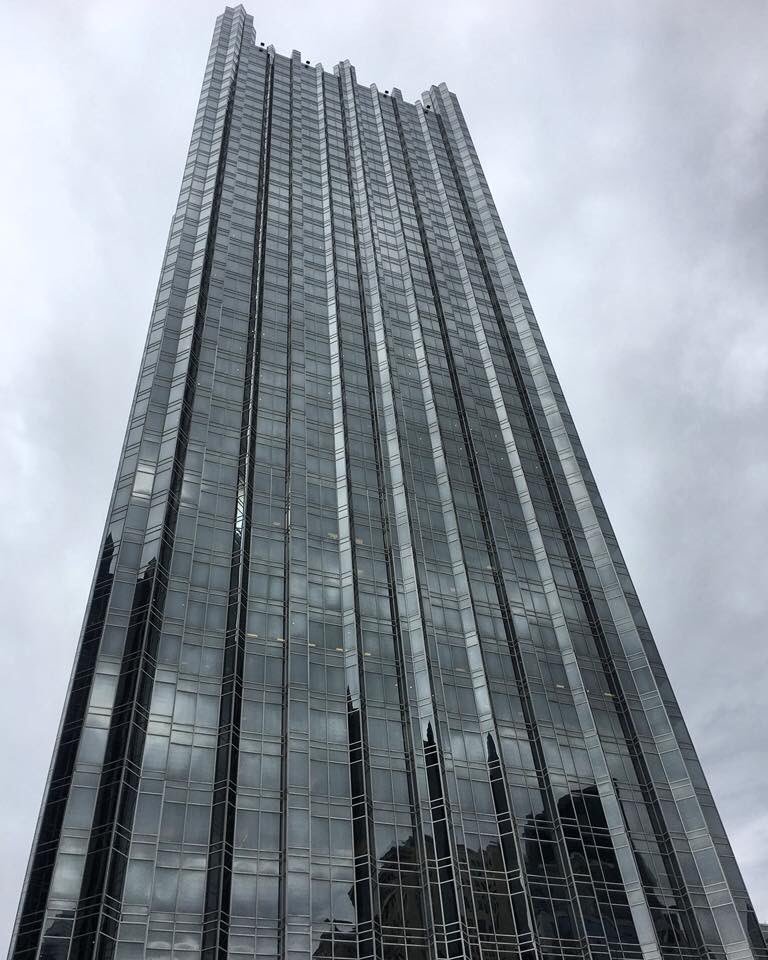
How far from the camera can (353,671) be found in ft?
210

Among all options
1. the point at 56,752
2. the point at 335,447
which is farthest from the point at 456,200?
the point at 56,752

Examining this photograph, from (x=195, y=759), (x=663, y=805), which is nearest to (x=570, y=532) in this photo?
(x=663, y=805)

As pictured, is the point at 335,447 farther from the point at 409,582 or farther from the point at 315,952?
the point at 315,952

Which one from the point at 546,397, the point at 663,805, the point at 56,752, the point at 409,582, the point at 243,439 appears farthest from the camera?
the point at 546,397

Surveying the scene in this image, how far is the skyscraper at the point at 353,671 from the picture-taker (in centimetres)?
5194

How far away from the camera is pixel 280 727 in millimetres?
59344

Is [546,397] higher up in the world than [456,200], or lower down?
lower down

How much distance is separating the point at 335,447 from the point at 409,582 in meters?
15.6

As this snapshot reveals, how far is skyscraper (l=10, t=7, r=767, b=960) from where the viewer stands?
51938 millimetres

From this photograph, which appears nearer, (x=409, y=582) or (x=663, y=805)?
(x=663, y=805)

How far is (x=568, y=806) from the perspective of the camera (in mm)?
61656

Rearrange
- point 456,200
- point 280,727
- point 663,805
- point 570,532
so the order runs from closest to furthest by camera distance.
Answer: point 280,727, point 663,805, point 570,532, point 456,200

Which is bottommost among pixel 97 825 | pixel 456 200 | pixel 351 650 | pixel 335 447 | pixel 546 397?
pixel 97 825

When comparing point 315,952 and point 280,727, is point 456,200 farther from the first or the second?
point 315,952
